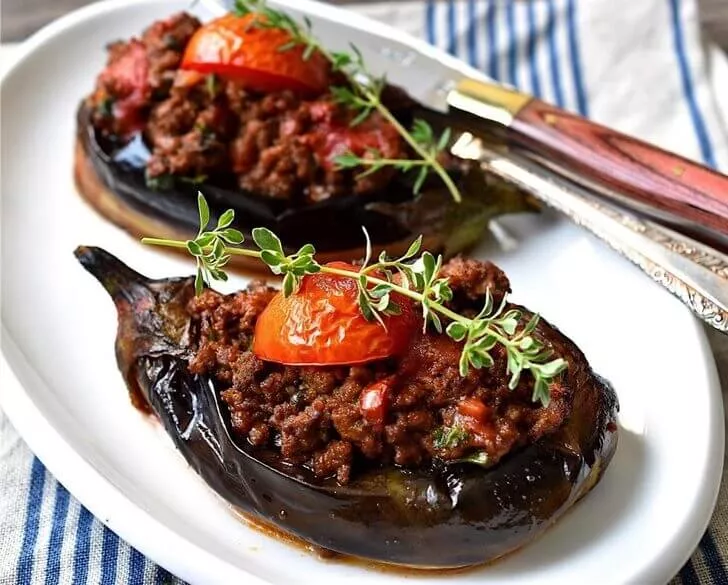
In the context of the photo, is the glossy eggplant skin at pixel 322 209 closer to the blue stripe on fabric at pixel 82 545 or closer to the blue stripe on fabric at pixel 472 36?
the blue stripe on fabric at pixel 82 545

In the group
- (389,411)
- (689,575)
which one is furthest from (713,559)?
(389,411)

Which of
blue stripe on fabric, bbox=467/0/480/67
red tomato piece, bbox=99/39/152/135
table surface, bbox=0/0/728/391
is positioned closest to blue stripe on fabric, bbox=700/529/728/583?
red tomato piece, bbox=99/39/152/135

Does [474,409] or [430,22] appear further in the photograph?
[430,22]

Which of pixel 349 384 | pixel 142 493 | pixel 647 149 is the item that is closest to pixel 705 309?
pixel 647 149

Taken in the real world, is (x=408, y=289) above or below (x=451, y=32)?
above

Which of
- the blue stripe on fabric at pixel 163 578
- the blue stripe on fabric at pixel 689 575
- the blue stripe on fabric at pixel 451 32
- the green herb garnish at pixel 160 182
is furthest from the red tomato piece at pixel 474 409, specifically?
the blue stripe on fabric at pixel 451 32

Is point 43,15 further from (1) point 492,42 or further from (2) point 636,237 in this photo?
(2) point 636,237

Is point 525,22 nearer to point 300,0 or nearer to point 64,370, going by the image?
point 300,0

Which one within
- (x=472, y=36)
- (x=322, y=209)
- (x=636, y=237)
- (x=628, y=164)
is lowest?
(x=472, y=36)
